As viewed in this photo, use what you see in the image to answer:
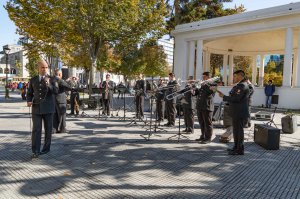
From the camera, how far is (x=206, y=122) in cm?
838

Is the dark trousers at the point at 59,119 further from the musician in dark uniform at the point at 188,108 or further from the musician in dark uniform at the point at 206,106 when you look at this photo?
the musician in dark uniform at the point at 206,106

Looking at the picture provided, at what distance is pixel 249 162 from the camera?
6.61 meters

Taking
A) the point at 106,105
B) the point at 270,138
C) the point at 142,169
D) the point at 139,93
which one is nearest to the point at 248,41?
the point at 106,105

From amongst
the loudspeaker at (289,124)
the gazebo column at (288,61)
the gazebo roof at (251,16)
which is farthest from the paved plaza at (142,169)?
the gazebo roof at (251,16)

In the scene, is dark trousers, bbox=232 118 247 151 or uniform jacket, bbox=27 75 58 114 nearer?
uniform jacket, bbox=27 75 58 114

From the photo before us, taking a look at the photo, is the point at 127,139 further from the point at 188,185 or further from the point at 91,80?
the point at 91,80

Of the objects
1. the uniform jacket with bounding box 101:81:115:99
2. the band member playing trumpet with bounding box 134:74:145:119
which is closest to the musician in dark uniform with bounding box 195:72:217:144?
the band member playing trumpet with bounding box 134:74:145:119

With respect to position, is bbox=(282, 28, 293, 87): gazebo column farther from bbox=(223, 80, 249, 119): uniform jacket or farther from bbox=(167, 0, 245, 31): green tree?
bbox=(223, 80, 249, 119): uniform jacket

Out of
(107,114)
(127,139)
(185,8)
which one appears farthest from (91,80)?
(185,8)

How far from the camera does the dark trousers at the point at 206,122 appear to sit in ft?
27.4

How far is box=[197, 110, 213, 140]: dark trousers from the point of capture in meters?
8.35

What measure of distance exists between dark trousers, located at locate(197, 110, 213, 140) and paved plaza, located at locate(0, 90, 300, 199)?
0.31 metres

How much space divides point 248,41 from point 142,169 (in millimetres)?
26899

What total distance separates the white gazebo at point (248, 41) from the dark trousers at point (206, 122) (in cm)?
1293
